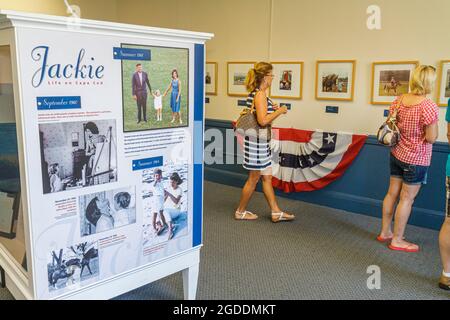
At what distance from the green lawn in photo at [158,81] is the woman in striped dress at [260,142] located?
1.75m

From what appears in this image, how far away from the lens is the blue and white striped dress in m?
3.92

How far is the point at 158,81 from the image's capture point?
202 cm

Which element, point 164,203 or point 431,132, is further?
point 431,132

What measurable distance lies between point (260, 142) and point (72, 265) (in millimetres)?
2392

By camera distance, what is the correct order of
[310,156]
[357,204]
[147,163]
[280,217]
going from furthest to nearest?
1. [310,156]
2. [357,204]
3. [280,217]
4. [147,163]

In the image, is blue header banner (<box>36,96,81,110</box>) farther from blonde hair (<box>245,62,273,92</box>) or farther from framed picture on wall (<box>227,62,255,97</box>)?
framed picture on wall (<box>227,62,255,97</box>)

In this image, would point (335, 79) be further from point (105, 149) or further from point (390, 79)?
point (105, 149)

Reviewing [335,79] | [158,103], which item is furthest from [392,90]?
[158,103]

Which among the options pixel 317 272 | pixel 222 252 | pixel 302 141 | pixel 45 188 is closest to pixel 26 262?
pixel 45 188

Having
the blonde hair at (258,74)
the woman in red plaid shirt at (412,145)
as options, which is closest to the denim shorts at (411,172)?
the woman in red plaid shirt at (412,145)

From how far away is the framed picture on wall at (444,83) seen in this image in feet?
12.7

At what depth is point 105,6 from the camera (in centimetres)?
659

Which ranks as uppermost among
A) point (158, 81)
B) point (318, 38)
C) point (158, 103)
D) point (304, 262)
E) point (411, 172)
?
point (318, 38)

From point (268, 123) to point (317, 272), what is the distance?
149 cm
